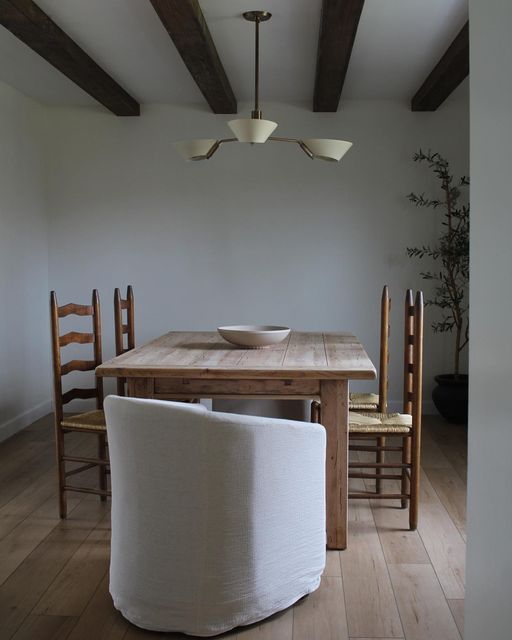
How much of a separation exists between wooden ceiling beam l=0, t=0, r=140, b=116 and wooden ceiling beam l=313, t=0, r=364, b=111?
1.33m

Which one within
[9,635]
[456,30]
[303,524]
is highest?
[456,30]

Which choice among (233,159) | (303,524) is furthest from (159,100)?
(303,524)

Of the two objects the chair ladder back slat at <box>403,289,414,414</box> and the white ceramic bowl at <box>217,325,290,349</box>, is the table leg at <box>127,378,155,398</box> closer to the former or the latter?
the white ceramic bowl at <box>217,325,290,349</box>

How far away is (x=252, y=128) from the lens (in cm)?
320

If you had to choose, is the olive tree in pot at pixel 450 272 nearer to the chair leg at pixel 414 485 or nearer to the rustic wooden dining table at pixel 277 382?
the chair leg at pixel 414 485

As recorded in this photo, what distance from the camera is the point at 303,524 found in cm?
238

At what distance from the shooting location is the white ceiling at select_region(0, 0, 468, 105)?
340 cm

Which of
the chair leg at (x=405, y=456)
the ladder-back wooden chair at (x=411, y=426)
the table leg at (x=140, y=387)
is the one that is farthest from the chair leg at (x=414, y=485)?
the table leg at (x=140, y=387)

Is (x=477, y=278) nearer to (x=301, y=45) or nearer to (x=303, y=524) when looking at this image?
(x=303, y=524)

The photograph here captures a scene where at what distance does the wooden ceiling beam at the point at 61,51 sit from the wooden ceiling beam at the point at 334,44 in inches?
52.3

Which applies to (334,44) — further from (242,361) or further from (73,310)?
(73,310)

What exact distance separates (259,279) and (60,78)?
6.63 feet

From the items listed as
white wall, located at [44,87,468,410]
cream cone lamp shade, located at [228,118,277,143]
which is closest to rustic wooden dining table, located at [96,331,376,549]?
cream cone lamp shade, located at [228,118,277,143]

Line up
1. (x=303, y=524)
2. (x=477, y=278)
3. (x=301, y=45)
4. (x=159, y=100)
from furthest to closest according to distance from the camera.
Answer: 1. (x=159, y=100)
2. (x=301, y=45)
3. (x=303, y=524)
4. (x=477, y=278)
